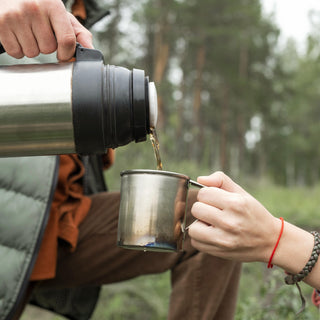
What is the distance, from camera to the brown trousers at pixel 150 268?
1.48 m

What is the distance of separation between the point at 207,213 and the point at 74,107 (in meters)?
0.40

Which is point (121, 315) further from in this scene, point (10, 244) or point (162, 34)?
point (162, 34)

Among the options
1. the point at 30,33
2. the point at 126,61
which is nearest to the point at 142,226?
the point at 30,33

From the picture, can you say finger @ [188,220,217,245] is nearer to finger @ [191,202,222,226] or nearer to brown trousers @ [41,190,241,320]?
finger @ [191,202,222,226]

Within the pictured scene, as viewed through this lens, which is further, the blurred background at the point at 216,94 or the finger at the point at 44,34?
the blurred background at the point at 216,94

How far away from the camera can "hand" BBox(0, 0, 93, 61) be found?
0.95 m

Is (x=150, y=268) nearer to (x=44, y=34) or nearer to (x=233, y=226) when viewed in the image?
(x=233, y=226)

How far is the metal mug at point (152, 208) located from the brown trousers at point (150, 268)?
46 centimetres

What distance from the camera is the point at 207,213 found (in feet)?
3.34

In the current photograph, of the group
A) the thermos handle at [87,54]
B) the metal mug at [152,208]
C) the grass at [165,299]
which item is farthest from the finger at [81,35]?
the grass at [165,299]

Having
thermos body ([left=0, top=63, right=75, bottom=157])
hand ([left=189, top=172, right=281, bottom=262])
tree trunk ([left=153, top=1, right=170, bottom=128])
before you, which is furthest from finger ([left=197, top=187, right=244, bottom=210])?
tree trunk ([left=153, top=1, right=170, bottom=128])

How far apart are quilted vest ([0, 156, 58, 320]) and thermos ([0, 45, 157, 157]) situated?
56 cm

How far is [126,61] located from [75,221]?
12751 mm

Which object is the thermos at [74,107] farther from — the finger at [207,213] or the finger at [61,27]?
the finger at [207,213]
